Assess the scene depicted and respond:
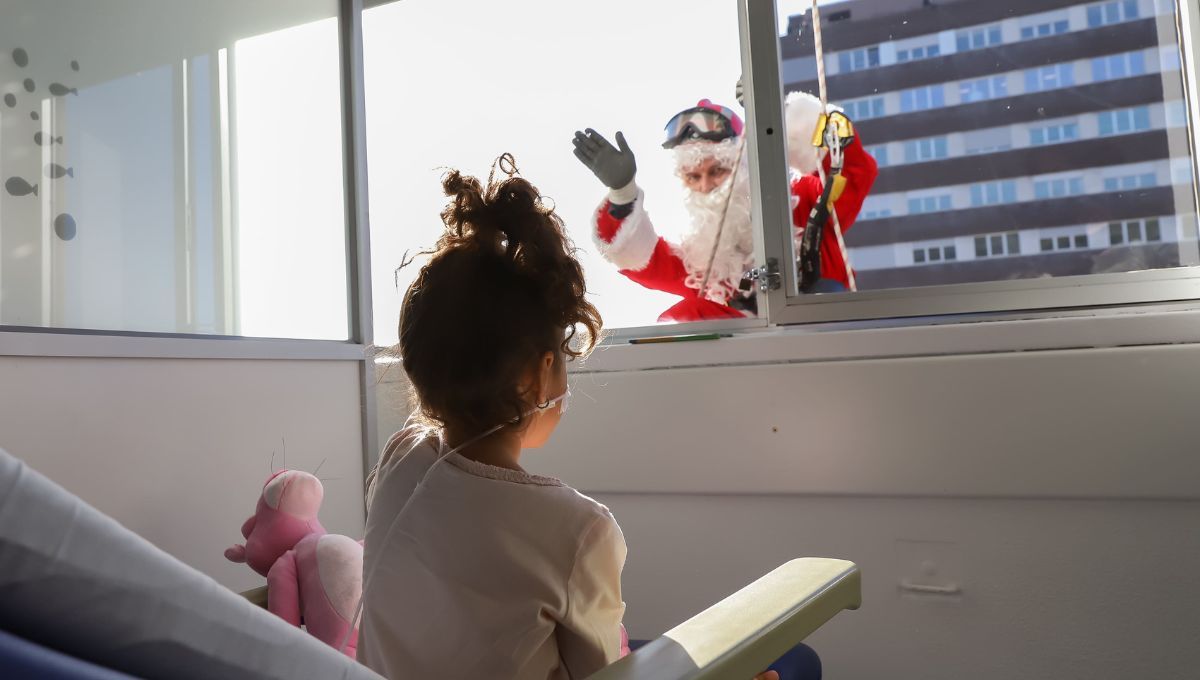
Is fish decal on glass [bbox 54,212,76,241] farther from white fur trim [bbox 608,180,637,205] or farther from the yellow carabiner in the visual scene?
the yellow carabiner

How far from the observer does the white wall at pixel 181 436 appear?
133cm

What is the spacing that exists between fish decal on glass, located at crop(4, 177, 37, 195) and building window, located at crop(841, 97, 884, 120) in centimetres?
156

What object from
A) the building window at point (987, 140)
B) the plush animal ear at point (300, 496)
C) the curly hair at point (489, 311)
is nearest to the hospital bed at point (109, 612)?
the curly hair at point (489, 311)

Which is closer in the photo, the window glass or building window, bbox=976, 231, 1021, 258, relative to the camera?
building window, bbox=976, 231, 1021, 258

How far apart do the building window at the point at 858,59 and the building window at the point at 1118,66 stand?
0.42 meters

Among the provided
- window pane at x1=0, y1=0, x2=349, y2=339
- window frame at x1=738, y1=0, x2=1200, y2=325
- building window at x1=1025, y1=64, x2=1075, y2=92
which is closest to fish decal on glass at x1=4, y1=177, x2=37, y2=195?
window pane at x1=0, y1=0, x2=349, y2=339

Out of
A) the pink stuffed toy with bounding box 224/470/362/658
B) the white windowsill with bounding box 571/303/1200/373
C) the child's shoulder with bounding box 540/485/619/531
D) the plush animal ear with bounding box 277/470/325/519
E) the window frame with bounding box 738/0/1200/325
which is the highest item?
the window frame with bounding box 738/0/1200/325

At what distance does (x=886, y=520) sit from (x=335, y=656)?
139 cm

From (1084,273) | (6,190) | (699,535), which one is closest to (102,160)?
(6,190)

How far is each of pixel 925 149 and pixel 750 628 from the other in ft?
4.72

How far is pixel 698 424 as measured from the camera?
71.7 inches

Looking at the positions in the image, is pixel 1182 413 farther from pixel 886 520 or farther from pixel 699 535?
pixel 699 535

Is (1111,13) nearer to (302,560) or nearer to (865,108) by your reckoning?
(865,108)

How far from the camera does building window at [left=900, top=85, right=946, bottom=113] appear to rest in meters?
1.82
